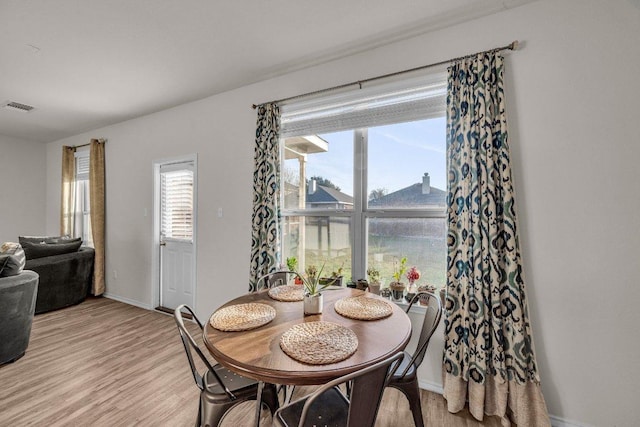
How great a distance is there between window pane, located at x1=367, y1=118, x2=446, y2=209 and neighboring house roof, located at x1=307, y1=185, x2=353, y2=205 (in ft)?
0.75

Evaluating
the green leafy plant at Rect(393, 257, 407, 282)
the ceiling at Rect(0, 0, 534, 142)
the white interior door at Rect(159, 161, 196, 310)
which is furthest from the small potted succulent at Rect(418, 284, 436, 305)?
the white interior door at Rect(159, 161, 196, 310)

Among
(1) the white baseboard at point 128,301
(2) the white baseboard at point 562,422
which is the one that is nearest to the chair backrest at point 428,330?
(2) the white baseboard at point 562,422

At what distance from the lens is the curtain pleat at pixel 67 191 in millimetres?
4762

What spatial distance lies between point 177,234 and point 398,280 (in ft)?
9.79

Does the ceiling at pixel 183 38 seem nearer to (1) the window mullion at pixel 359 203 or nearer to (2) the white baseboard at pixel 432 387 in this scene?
(1) the window mullion at pixel 359 203

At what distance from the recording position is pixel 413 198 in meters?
2.26

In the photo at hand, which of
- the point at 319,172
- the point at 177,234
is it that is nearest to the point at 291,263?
the point at 319,172

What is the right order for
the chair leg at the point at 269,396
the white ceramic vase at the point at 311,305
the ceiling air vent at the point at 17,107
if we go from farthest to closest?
the ceiling air vent at the point at 17,107, the white ceramic vase at the point at 311,305, the chair leg at the point at 269,396

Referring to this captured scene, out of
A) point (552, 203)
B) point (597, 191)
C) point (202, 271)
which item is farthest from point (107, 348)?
point (597, 191)

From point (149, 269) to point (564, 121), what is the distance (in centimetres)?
471

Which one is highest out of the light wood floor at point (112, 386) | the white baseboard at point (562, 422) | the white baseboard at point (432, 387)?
the white baseboard at point (562, 422)

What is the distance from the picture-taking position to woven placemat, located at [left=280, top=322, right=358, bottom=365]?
42.1 inches

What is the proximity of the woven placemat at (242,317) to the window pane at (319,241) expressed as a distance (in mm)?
1068

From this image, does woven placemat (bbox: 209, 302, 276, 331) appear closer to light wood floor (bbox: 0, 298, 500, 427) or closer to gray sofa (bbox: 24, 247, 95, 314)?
light wood floor (bbox: 0, 298, 500, 427)
